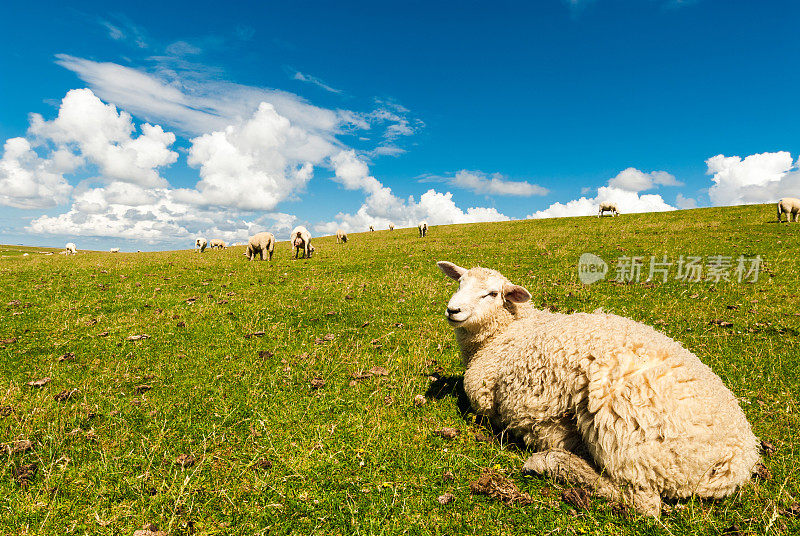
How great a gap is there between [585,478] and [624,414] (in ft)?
2.88

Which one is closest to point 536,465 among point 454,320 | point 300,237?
point 454,320

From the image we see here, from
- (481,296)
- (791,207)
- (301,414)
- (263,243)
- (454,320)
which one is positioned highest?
(791,207)

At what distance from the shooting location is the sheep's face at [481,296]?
5512mm

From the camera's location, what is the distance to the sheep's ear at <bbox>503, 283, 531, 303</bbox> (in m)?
5.83

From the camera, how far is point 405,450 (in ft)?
15.6

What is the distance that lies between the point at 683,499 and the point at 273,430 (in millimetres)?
4977

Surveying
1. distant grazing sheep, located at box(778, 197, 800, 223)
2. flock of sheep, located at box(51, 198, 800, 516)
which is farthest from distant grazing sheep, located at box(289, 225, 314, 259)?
distant grazing sheep, located at box(778, 197, 800, 223)

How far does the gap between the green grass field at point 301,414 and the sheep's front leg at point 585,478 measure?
0.13 meters

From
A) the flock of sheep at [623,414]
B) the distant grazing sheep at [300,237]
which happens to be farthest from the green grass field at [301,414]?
the distant grazing sheep at [300,237]

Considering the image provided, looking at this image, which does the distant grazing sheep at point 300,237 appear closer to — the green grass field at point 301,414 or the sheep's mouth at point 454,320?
the green grass field at point 301,414

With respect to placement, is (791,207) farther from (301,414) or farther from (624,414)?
(301,414)

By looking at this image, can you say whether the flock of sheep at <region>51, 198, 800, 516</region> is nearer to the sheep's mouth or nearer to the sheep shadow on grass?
the sheep shadow on grass

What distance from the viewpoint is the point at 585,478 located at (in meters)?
3.91

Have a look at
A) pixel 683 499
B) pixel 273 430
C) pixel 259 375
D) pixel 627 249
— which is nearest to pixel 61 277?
pixel 259 375
